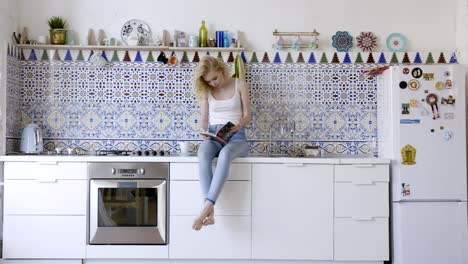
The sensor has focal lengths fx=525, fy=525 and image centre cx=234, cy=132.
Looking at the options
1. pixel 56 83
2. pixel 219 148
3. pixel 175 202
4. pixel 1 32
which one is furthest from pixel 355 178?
pixel 1 32

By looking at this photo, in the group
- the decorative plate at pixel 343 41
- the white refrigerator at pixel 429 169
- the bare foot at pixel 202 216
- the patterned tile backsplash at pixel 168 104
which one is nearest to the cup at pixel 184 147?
the patterned tile backsplash at pixel 168 104

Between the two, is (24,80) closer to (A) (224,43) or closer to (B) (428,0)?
(A) (224,43)

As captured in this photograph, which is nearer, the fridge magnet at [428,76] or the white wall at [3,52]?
the fridge magnet at [428,76]

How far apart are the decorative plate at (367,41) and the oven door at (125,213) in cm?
192

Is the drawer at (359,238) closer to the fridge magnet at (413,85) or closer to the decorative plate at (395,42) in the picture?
the fridge magnet at (413,85)

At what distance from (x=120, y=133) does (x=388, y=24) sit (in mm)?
2334

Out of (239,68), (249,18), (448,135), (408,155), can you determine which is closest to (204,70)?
(239,68)

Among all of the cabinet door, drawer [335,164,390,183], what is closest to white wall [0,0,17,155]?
the cabinet door

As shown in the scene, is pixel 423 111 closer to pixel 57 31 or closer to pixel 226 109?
pixel 226 109

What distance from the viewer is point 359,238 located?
3641mm

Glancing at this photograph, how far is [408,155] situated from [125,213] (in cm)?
201

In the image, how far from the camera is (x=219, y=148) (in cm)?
368

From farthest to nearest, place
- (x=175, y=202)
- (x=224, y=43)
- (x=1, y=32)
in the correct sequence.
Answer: (x=224, y=43), (x=1, y=32), (x=175, y=202)

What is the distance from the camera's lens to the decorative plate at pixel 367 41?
13.9 feet
